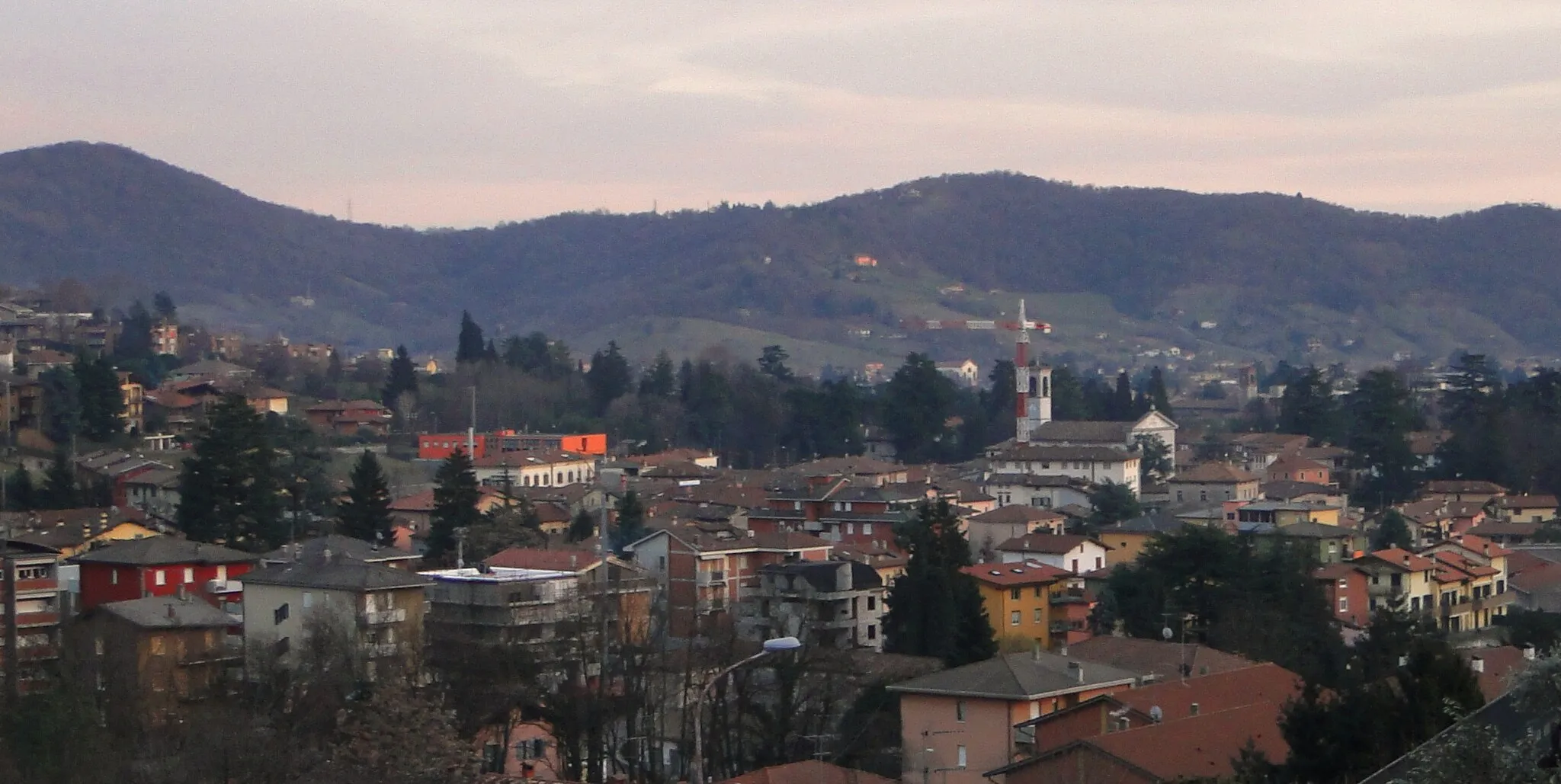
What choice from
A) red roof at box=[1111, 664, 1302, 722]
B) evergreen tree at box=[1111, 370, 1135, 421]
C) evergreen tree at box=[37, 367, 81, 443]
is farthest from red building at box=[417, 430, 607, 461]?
red roof at box=[1111, 664, 1302, 722]

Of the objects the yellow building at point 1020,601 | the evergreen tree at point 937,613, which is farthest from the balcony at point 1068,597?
the evergreen tree at point 937,613

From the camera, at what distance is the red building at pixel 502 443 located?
2045 inches

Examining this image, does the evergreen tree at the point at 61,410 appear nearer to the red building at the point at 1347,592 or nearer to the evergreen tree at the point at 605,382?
the evergreen tree at the point at 605,382

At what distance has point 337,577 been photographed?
25.7 metres

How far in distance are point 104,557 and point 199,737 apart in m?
10.8

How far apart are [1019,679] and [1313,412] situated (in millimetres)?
42856

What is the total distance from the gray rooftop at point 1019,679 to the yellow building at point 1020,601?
721cm

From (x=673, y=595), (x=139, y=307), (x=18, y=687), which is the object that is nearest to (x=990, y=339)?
(x=139, y=307)

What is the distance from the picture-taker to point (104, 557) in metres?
28.4

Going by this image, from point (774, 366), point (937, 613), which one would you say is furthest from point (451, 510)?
point (774, 366)

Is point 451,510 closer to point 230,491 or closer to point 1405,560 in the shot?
point 230,491

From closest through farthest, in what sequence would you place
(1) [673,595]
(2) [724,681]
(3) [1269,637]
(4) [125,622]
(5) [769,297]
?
1. (2) [724,681]
2. (4) [125,622]
3. (3) [1269,637]
4. (1) [673,595]
5. (5) [769,297]

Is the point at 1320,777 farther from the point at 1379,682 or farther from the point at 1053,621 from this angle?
the point at 1053,621

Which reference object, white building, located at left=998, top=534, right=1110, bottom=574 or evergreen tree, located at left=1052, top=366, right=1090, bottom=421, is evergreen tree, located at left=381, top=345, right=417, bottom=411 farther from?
white building, located at left=998, top=534, right=1110, bottom=574
